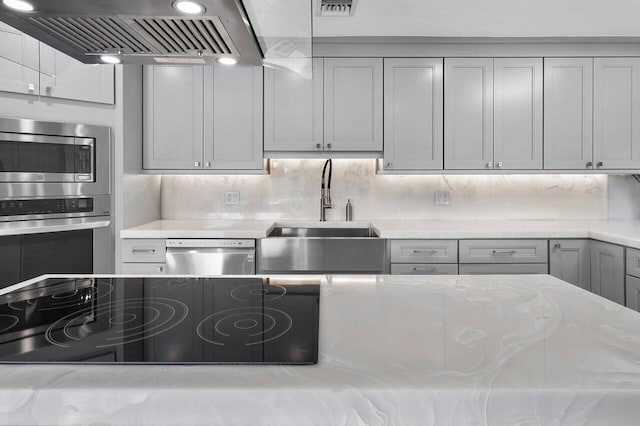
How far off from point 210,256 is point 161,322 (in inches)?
69.5

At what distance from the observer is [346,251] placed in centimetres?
268

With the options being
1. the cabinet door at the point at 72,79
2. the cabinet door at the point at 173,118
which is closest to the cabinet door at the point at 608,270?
the cabinet door at the point at 173,118

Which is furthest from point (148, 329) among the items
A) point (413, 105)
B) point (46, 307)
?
point (413, 105)

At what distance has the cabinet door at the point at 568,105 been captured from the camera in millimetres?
2932

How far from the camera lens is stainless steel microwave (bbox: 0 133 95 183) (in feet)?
7.33

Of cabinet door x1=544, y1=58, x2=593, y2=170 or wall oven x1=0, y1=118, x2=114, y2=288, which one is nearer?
wall oven x1=0, y1=118, x2=114, y2=288

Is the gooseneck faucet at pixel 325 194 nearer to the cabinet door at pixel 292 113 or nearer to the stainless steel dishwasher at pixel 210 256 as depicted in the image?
the cabinet door at pixel 292 113

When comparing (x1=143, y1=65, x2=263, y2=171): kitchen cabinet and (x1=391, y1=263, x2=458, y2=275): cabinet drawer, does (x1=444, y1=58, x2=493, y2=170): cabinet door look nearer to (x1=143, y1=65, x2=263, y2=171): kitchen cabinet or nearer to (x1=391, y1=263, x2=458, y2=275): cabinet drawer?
(x1=391, y1=263, x2=458, y2=275): cabinet drawer

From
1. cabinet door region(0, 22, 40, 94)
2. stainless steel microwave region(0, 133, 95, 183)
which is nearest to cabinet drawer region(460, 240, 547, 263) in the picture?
stainless steel microwave region(0, 133, 95, 183)

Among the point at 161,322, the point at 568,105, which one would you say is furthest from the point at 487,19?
the point at 161,322

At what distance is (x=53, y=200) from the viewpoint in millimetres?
2383

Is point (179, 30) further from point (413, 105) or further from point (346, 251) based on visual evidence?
point (413, 105)

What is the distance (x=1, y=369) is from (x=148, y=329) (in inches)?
9.9

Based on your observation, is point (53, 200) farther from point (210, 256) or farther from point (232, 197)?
point (232, 197)
